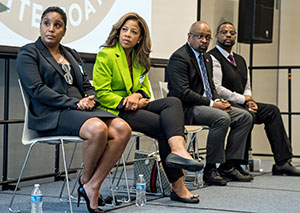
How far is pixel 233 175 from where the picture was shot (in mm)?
4484

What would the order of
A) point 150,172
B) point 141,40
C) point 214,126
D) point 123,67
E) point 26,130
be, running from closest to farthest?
point 26,130 → point 123,67 → point 141,40 → point 150,172 → point 214,126

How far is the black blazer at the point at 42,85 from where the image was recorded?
3029 millimetres

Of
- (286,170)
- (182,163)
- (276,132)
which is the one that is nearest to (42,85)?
(182,163)

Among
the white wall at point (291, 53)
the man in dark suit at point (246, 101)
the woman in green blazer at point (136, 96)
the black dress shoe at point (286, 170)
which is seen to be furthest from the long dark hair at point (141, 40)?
the white wall at point (291, 53)

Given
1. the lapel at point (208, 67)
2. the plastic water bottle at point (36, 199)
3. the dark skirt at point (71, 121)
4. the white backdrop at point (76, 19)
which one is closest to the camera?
the plastic water bottle at point (36, 199)

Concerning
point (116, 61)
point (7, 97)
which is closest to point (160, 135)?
point (116, 61)

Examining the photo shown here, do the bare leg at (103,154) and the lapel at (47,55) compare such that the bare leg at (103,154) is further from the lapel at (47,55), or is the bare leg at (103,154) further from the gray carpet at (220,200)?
the lapel at (47,55)

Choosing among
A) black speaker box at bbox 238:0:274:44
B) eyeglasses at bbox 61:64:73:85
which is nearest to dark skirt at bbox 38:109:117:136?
eyeglasses at bbox 61:64:73:85

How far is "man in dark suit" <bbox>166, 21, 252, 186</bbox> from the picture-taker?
4.17 m

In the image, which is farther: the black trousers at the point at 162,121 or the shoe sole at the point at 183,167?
the black trousers at the point at 162,121

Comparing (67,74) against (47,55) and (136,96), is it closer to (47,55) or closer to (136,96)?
(47,55)

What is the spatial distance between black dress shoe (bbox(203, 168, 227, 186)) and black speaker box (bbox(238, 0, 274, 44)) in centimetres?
214

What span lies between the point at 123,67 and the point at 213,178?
48.9 inches

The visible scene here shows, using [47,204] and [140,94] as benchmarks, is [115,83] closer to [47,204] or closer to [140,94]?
[140,94]
